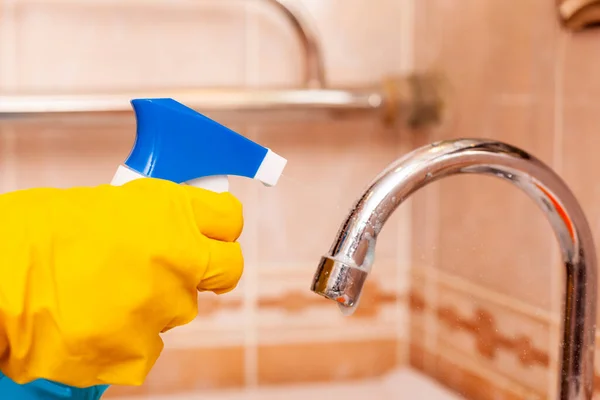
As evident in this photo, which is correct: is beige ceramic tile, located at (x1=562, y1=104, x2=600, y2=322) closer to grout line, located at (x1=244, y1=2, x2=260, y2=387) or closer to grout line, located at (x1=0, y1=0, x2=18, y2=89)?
grout line, located at (x1=244, y1=2, x2=260, y2=387)

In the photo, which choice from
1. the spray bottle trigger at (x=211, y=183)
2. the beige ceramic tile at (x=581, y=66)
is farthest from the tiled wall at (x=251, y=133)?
the spray bottle trigger at (x=211, y=183)

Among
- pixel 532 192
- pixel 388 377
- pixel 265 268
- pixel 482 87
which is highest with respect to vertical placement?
pixel 482 87

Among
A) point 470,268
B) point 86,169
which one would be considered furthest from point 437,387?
point 86,169

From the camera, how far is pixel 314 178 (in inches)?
29.1

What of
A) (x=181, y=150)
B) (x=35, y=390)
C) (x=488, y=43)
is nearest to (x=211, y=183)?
(x=181, y=150)

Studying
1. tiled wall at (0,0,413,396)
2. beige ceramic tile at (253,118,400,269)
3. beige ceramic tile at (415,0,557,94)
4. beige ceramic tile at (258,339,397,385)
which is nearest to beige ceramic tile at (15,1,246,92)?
tiled wall at (0,0,413,396)

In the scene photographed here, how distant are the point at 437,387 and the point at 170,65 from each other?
0.47 meters

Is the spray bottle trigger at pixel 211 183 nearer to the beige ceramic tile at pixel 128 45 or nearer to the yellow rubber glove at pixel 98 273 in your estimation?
the yellow rubber glove at pixel 98 273

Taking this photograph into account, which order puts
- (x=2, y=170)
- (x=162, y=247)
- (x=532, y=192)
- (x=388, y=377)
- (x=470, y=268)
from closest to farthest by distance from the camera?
1. (x=162, y=247)
2. (x=532, y=192)
3. (x=470, y=268)
4. (x=2, y=170)
5. (x=388, y=377)

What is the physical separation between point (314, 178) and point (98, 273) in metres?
0.46

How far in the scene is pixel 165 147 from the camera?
35 centimetres

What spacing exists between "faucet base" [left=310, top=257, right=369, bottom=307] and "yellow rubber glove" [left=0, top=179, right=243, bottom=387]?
0.18 feet

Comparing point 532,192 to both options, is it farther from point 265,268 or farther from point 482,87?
point 265,268

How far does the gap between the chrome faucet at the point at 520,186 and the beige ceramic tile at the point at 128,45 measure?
448 mm
